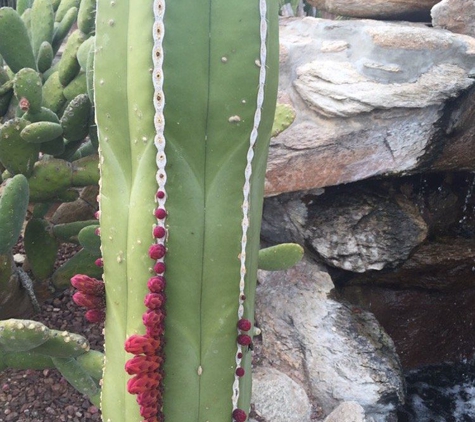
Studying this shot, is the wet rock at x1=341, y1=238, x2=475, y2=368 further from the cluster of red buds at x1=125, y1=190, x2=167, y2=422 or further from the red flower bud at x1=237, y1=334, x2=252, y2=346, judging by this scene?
the cluster of red buds at x1=125, y1=190, x2=167, y2=422

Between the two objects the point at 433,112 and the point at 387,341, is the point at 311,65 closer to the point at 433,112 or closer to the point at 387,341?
the point at 433,112

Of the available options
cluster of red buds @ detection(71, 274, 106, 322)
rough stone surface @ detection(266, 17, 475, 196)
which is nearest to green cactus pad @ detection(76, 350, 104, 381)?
cluster of red buds @ detection(71, 274, 106, 322)

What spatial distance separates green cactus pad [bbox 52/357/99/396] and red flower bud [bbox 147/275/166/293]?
466 millimetres

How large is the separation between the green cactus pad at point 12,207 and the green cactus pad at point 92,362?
0.38m

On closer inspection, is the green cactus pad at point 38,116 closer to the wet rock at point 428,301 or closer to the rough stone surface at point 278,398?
the rough stone surface at point 278,398

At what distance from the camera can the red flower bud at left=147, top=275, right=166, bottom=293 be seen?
88 cm

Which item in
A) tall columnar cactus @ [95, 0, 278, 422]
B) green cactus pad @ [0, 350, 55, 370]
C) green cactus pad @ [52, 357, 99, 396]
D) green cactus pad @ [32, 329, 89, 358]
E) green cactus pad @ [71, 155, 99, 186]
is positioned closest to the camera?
tall columnar cactus @ [95, 0, 278, 422]

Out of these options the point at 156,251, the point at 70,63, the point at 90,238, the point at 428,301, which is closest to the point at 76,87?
the point at 70,63

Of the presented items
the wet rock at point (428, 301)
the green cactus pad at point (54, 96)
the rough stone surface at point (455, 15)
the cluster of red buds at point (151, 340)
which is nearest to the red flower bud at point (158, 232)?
the cluster of red buds at point (151, 340)

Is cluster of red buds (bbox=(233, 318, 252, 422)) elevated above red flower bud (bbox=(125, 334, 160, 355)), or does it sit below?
below

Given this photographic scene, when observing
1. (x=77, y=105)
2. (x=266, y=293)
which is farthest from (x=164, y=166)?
(x=266, y=293)

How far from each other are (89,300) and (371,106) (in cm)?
150

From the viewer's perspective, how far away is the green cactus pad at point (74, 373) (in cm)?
122

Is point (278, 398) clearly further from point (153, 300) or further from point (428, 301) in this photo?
point (428, 301)
